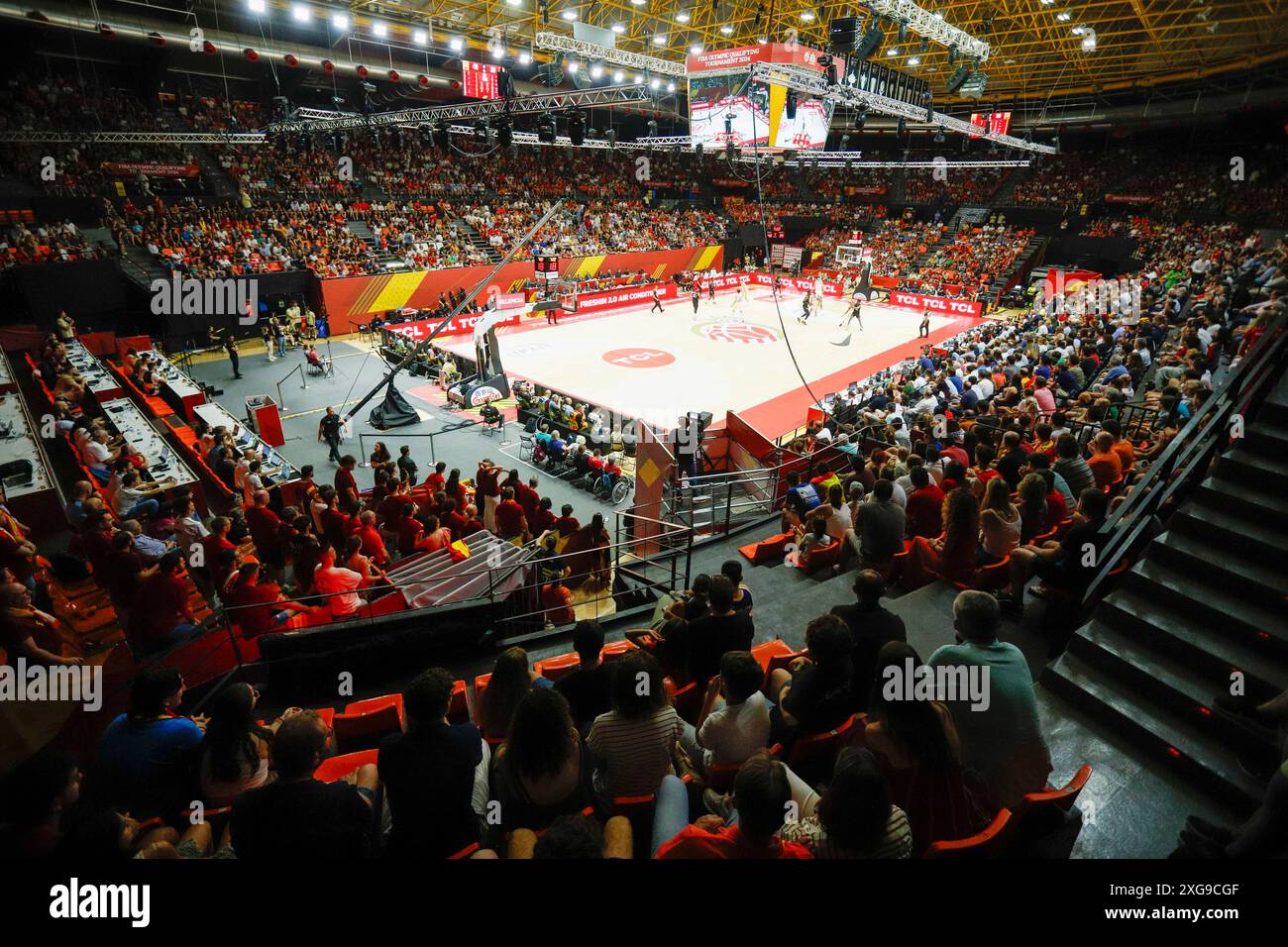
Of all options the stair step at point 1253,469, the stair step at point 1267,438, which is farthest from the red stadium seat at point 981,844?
the stair step at point 1267,438

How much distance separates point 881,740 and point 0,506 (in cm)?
1055

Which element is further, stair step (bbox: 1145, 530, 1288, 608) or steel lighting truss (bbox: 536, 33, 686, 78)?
steel lighting truss (bbox: 536, 33, 686, 78)

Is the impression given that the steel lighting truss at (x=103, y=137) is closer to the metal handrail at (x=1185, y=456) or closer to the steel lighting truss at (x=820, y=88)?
the steel lighting truss at (x=820, y=88)

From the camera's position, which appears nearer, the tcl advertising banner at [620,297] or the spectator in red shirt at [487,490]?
the spectator in red shirt at [487,490]

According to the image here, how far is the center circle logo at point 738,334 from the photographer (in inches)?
981

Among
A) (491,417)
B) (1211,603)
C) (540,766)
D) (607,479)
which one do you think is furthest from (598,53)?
(540,766)

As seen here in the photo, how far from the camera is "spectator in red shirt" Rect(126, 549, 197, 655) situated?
5.50 meters

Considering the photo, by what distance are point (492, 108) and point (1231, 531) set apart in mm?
20512

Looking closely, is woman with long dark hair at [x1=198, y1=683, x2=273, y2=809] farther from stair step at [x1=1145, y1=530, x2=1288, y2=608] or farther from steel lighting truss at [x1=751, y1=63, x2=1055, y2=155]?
steel lighting truss at [x1=751, y1=63, x2=1055, y2=155]

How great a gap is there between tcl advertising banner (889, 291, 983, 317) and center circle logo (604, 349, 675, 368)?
1773 centimetres

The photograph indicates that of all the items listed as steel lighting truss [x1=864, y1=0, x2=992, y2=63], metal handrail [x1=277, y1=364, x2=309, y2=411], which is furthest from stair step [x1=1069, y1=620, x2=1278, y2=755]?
metal handrail [x1=277, y1=364, x2=309, y2=411]

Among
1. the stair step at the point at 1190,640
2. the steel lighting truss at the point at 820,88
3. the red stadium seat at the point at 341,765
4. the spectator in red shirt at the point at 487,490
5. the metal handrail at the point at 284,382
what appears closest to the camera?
the red stadium seat at the point at 341,765

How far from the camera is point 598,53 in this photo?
1725cm

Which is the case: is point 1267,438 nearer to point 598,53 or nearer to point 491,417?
point 491,417
